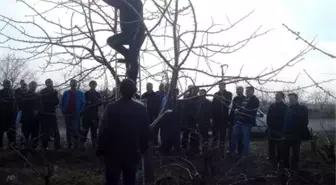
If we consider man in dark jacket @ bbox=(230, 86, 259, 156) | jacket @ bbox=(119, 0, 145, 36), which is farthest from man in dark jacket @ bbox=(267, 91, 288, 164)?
jacket @ bbox=(119, 0, 145, 36)

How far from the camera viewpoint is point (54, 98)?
9477mm

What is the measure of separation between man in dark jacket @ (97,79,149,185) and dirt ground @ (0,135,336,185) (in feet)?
3.74

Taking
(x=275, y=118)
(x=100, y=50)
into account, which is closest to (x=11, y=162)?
(x=100, y=50)

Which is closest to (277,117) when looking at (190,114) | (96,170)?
(190,114)

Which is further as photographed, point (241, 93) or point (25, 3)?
point (241, 93)

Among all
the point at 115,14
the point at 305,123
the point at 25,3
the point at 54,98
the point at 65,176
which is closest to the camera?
the point at 25,3

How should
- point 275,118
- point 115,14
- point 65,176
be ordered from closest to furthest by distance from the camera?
point 115,14 < point 65,176 < point 275,118

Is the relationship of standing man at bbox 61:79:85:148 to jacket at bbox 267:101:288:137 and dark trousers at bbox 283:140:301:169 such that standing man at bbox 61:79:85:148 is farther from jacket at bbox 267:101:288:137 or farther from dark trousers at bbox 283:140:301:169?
dark trousers at bbox 283:140:301:169

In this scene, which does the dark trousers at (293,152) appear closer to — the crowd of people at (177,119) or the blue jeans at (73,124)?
the crowd of people at (177,119)

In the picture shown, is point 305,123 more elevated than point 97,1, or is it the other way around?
point 97,1

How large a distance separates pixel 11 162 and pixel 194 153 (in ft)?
12.8

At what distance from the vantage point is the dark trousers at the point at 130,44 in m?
4.48

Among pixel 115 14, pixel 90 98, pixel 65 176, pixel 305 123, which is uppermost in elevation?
pixel 115 14

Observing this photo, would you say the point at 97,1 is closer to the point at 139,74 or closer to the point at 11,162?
the point at 139,74
